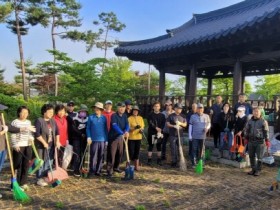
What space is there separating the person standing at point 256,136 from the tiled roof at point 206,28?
2.71 meters

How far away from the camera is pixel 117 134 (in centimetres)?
704

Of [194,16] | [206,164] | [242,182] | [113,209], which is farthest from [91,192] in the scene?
[194,16]

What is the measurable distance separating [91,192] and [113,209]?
3.36 ft

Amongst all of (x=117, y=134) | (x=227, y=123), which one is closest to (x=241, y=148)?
(x=227, y=123)

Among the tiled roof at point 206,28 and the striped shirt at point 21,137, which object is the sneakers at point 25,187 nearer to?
the striped shirt at point 21,137

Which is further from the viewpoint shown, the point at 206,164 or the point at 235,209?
the point at 206,164

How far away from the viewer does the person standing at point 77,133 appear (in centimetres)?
700

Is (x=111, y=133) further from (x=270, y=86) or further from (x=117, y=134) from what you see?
(x=270, y=86)

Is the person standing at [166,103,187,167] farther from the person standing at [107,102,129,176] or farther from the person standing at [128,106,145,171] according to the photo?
the person standing at [107,102,129,176]

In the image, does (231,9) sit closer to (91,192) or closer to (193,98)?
(193,98)

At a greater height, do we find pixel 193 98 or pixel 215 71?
pixel 215 71

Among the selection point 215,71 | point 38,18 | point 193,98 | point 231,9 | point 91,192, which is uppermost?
point 38,18

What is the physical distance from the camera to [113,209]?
4902mm

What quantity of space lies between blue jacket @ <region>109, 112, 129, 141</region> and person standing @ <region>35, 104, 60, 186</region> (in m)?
1.33
